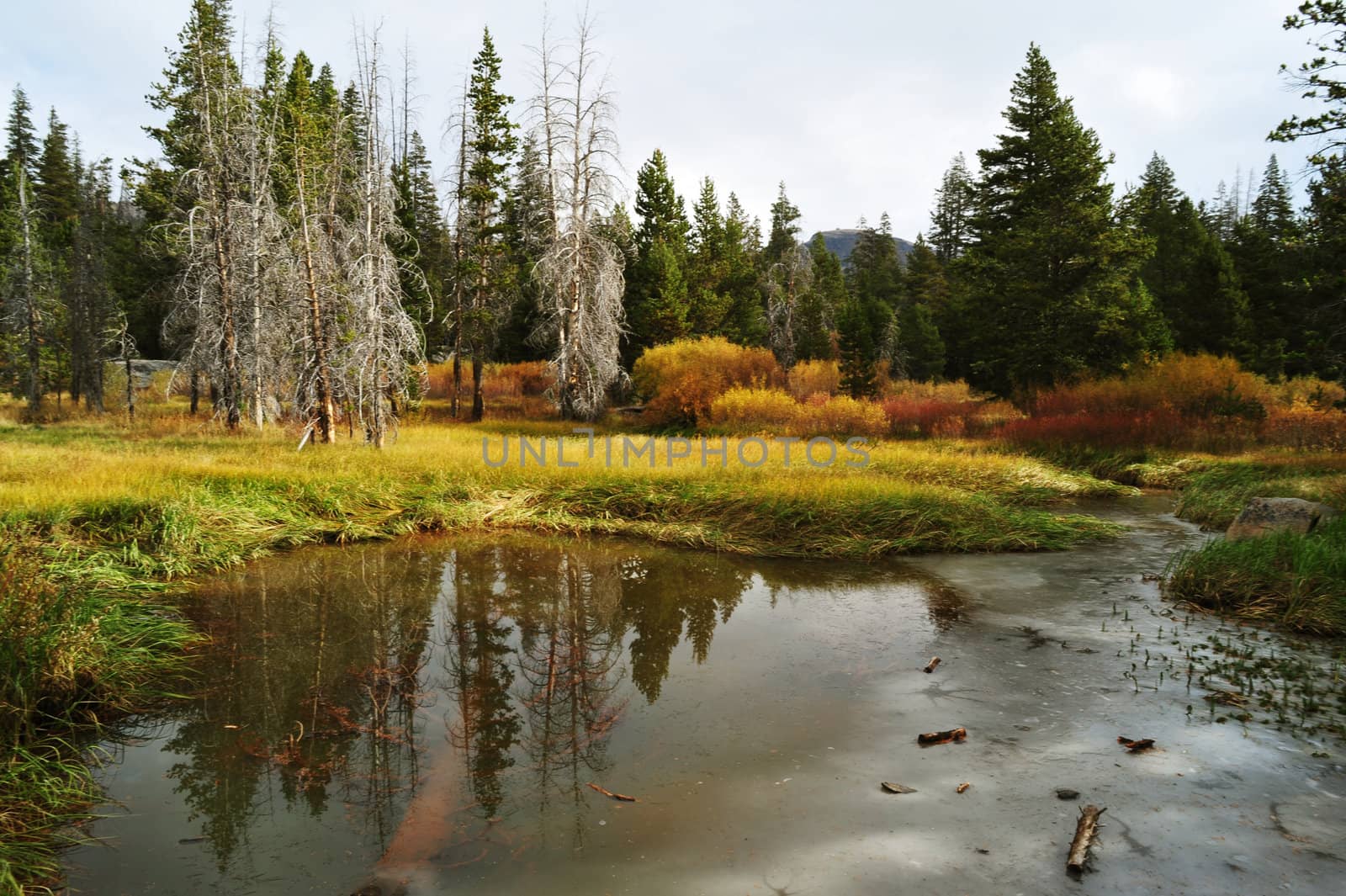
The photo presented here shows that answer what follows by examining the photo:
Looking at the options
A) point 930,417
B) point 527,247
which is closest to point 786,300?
point 527,247

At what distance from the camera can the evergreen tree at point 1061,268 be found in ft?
70.8

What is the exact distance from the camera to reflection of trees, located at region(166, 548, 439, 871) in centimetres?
442

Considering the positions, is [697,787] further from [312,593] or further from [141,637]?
[312,593]

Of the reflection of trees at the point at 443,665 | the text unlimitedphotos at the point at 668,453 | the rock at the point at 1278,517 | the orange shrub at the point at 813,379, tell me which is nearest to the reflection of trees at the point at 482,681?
the reflection of trees at the point at 443,665

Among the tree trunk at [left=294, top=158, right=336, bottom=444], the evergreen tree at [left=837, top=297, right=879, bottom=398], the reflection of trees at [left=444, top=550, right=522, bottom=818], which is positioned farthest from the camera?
the evergreen tree at [left=837, top=297, right=879, bottom=398]

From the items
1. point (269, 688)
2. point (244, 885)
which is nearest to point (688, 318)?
point (269, 688)

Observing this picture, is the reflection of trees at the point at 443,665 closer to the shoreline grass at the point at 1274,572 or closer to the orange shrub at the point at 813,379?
the shoreline grass at the point at 1274,572

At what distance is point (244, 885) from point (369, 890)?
650 millimetres

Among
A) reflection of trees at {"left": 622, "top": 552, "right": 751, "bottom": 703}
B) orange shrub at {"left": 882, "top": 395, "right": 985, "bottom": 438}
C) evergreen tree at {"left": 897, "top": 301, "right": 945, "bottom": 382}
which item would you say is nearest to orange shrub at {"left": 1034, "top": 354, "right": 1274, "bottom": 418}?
orange shrub at {"left": 882, "top": 395, "right": 985, "bottom": 438}

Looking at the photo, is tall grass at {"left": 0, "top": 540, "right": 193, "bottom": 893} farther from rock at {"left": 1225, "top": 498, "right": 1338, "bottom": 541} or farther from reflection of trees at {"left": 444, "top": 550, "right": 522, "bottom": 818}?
rock at {"left": 1225, "top": 498, "right": 1338, "bottom": 541}

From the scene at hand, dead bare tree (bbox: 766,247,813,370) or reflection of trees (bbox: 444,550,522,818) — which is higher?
dead bare tree (bbox: 766,247,813,370)

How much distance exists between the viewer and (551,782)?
453 centimetres

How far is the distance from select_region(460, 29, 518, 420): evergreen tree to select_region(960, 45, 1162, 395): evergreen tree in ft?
57.7

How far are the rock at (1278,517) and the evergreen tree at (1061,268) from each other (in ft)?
43.2
